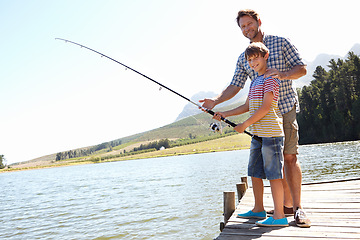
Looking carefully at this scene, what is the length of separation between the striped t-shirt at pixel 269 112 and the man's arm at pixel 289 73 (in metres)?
0.05

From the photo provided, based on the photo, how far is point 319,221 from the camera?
3.57 metres

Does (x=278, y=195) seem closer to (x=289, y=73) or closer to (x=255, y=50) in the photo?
(x=289, y=73)

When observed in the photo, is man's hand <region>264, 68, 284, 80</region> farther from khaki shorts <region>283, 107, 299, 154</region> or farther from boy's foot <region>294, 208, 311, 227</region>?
boy's foot <region>294, 208, 311, 227</region>

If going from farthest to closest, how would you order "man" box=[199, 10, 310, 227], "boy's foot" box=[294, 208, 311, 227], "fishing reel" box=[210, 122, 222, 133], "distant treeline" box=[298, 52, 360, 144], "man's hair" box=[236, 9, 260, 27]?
"distant treeline" box=[298, 52, 360, 144] → "fishing reel" box=[210, 122, 222, 133] → "man's hair" box=[236, 9, 260, 27] → "man" box=[199, 10, 310, 227] → "boy's foot" box=[294, 208, 311, 227]

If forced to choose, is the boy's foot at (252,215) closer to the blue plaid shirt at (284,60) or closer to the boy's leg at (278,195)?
the boy's leg at (278,195)

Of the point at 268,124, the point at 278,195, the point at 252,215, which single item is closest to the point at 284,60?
the point at 268,124

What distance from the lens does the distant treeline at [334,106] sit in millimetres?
57719

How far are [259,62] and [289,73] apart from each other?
1.20ft

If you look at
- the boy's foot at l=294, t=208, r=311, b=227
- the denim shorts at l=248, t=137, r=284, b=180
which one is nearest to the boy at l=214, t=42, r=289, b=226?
the denim shorts at l=248, t=137, r=284, b=180

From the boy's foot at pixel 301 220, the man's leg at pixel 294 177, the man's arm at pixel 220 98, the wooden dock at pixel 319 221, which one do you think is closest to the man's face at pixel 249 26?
the man's arm at pixel 220 98

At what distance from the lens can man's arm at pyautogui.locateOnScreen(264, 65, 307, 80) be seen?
134 inches

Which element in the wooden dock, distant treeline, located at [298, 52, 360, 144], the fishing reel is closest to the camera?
the wooden dock

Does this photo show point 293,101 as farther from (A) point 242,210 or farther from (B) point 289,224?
(A) point 242,210

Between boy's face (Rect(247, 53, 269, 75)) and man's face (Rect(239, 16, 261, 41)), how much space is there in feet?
1.50
